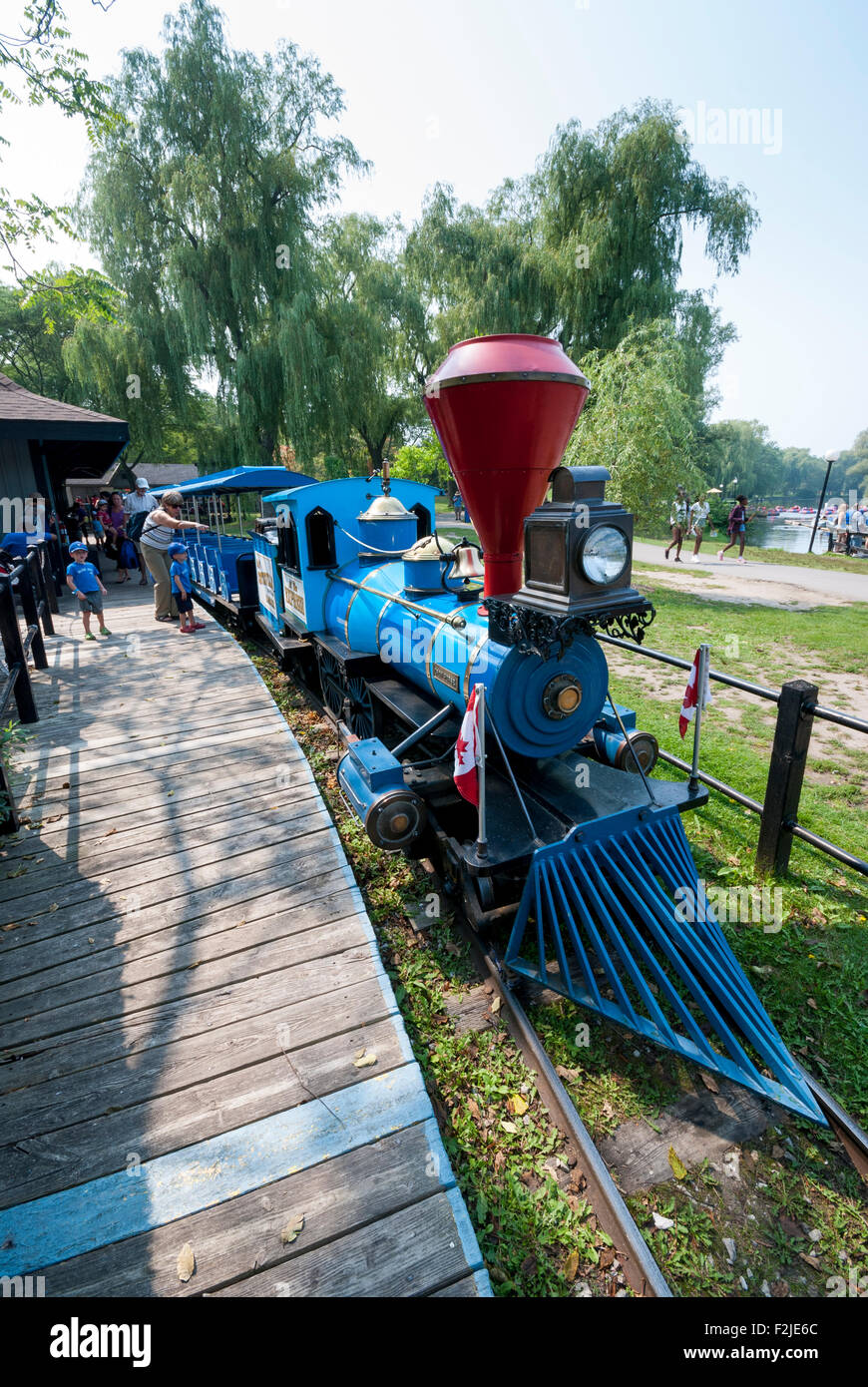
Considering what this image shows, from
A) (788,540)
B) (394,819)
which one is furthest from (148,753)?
(788,540)

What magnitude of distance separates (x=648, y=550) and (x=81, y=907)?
19.3 m

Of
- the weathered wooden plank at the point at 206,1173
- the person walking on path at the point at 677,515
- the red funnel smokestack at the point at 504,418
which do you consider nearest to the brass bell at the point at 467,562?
the red funnel smokestack at the point at 504,418

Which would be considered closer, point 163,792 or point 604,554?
point 604,554

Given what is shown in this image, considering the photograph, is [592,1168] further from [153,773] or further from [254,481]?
[254,481]

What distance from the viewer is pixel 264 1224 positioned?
220cm

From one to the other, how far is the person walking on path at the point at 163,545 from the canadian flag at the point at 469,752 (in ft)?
24.2

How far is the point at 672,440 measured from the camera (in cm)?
1226

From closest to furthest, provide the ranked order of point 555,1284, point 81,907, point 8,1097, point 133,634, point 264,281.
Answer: point 555,1284
point 8,1097
point 81,907
point 133,634
point 264,281

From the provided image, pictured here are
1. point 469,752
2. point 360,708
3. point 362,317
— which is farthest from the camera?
point 362,317

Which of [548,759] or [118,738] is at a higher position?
[548,759]

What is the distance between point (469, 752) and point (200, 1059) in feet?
5.99

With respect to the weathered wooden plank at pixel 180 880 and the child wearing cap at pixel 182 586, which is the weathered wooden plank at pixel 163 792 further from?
the child wearing cap at pixel 182 586
